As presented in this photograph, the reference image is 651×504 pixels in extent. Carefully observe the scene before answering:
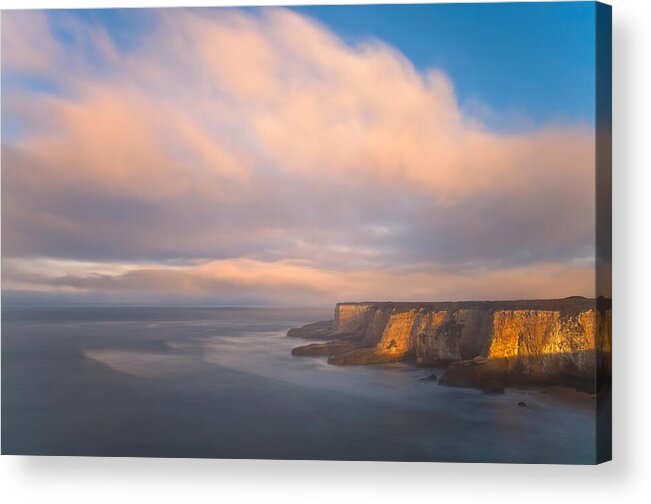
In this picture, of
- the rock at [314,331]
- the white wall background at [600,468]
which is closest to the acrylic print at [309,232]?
the rock at [314,331]

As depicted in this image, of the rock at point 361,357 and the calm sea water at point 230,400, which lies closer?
the calm sea water at point 230,400

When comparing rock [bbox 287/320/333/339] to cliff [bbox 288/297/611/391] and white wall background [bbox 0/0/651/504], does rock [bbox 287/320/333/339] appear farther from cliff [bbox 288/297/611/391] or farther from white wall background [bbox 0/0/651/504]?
white wall background [bbox 0/0/651/504]

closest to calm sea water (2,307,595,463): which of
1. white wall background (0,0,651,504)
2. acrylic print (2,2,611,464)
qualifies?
acrylic print (2,2,611,464)

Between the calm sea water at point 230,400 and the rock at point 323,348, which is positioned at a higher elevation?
the rock at point 323,348

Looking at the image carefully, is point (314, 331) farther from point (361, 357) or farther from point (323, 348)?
point (361, 357)

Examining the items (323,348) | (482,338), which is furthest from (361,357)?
(482,338)

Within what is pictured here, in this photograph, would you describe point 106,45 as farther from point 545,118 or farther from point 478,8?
point 545,118

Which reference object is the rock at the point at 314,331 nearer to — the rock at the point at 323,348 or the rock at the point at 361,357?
the rock at the point at 323,348
